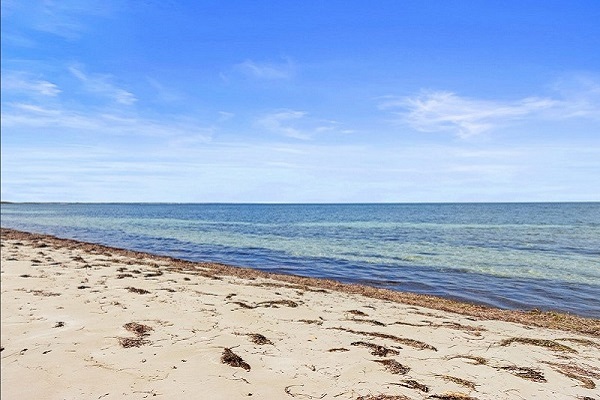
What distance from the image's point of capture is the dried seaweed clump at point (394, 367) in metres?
5.47

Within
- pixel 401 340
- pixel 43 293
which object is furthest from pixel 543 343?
pixel 43 293

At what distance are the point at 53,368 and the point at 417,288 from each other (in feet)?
40.7

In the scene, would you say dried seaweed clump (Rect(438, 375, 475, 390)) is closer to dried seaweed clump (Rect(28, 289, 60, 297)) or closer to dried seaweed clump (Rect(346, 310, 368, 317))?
dried seaweed clump (Rect(346, 310, 368, 317))

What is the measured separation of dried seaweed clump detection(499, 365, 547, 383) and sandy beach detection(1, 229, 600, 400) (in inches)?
1.2

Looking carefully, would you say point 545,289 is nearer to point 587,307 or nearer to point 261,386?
point 587,307

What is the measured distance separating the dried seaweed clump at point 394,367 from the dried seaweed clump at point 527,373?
5.12 ft

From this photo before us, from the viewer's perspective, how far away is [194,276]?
13664 millimetres

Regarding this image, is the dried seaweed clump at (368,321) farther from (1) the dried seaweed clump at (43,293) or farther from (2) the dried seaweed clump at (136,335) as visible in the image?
(1) the dried seaweed clump at (43,293)

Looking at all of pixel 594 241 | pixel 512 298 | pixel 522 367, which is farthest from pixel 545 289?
pixel 594 241

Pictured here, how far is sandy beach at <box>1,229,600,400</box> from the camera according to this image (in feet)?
16.0

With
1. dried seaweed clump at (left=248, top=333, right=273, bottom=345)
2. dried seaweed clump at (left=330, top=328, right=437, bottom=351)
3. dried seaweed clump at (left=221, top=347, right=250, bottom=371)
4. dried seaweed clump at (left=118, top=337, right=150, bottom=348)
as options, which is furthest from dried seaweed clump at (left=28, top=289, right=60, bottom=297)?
dried seaweed clump at (left=330, top=328, right=437, bottom=351)

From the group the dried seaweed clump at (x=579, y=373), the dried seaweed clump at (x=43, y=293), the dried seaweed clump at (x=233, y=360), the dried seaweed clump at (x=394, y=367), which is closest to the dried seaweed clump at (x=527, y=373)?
the dried seaweed clump at (x=579, y=373)

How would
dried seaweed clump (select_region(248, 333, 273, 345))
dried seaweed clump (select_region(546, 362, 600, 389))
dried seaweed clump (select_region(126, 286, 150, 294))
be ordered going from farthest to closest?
dried seaweed clump (select_region(126, 286, 150, 294)) < dried seaweed clump (select_region(248, 333, 273, 345)) < dried seaweed clump (select_region(546, 362, 600, 389))

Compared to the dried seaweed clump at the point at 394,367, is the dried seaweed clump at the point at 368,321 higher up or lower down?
lower down
